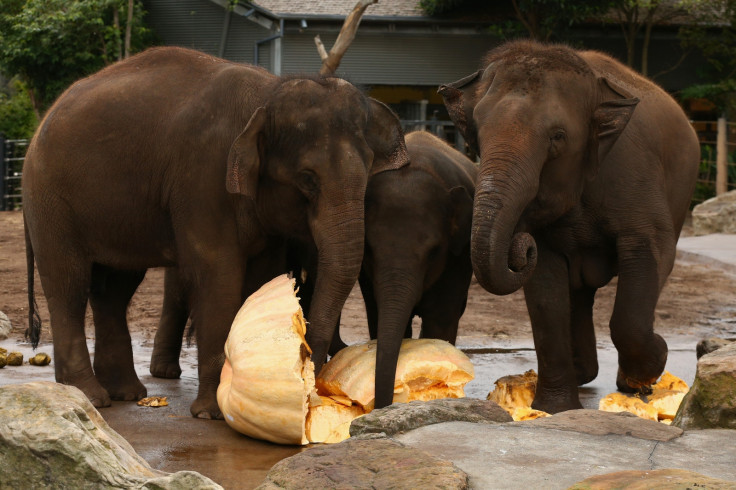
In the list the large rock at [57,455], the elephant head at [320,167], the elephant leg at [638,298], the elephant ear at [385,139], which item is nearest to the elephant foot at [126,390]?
the elephant head at [320,167]

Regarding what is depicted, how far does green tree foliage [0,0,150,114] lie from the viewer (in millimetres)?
25203

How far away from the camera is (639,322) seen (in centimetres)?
671

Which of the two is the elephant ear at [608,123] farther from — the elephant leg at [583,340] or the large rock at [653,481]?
the large rock at [653,481]

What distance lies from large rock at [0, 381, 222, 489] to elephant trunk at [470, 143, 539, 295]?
2.41 m

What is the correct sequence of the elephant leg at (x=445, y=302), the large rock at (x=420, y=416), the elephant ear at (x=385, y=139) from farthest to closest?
the elephant leg at (x=445, y=302) → the elephant ear at (x=385, y=139) → the large rock at (x=420, y=416)

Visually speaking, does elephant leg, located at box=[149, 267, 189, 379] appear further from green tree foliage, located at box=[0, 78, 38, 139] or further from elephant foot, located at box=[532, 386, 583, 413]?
green tree foliage, located at box=[0, 78, 38, 139]

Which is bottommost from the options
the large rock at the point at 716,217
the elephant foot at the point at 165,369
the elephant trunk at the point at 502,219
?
the large rock at the point at 716,217

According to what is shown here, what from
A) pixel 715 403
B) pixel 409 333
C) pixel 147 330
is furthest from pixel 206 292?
pixel 147 330

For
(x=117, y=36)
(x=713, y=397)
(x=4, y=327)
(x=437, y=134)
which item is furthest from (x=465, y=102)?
(x=117, y=36)

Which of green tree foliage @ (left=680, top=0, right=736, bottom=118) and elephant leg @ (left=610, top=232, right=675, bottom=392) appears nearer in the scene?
elephant leg @ (left=610, top=232, right=675, bottom=392)

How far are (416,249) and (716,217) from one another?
13.8 m

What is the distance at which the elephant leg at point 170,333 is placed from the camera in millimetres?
8281

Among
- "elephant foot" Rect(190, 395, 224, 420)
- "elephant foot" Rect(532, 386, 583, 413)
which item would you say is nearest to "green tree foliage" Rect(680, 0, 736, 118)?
→ "elephant foot" Rect(532, 386, 583, 413)

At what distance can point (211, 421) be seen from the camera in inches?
265
